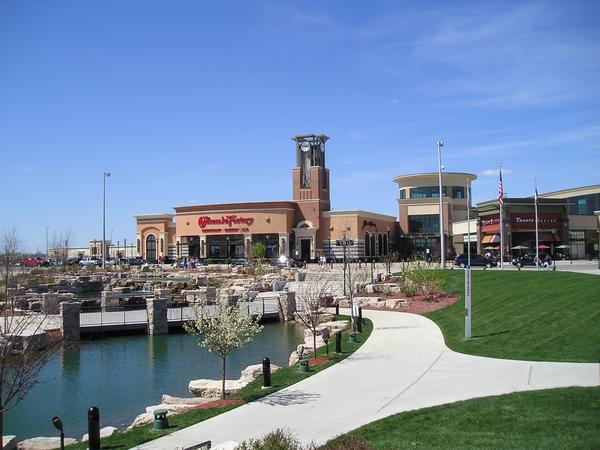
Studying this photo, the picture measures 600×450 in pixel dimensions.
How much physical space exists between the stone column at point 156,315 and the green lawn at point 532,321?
13.9m

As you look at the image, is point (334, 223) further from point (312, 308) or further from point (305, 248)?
point (312, 308)

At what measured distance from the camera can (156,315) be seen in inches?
1195

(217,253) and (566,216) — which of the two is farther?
(217,253)

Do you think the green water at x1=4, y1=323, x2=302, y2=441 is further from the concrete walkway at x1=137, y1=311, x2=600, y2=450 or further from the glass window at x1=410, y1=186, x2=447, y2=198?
the glass window at x1=410, y1=186, x2=447, y2=198

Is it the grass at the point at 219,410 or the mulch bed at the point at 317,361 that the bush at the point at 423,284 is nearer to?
the grass at the point at 219,410

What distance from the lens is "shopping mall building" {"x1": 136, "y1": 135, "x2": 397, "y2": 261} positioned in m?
82.9

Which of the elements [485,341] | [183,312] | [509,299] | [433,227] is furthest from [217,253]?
[485,341]

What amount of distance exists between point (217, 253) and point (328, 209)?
19.0m

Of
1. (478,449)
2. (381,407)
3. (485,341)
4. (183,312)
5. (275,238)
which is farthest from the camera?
(275,238)

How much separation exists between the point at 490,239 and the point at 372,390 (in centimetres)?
6399

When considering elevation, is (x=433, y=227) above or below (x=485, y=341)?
above

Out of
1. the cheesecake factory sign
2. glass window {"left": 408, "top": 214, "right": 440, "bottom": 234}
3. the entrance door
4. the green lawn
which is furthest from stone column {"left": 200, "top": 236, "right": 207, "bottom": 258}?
the green lawn

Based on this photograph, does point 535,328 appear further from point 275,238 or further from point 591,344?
point 275,238

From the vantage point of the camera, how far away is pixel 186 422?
11.5m
